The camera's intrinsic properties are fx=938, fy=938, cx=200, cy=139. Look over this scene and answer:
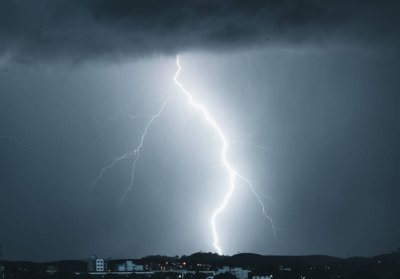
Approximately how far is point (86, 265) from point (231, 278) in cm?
2311

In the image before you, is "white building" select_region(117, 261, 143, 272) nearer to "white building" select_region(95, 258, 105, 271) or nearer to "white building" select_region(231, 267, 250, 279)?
"white building" select_region(95, 258, 105, 271)

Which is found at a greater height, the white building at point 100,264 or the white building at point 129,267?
the white building at point 100,264

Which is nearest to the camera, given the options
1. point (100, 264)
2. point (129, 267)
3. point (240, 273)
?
point (240, 273)

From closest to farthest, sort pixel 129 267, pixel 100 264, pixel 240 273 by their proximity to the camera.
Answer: pixel 240 273
pixel 129 267
pixel 100 264

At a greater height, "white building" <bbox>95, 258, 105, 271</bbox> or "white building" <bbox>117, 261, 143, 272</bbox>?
"white building" <bbox>95, 258, 105, 271</bbox>

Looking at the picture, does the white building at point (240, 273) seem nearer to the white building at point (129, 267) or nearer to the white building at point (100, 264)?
the white building at point (129, 267)

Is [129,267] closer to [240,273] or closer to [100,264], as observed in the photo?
[100,264]

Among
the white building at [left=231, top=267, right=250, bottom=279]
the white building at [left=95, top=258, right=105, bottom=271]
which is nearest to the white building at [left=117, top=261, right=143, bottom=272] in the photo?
the white building at [left=95, top=258, right=105, bottom=271]

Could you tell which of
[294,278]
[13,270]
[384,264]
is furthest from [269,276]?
[13,270]

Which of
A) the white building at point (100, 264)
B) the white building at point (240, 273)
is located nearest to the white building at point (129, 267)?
the white building at point (100, 264)

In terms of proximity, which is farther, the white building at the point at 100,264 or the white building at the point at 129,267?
the white building at the point at 100,264

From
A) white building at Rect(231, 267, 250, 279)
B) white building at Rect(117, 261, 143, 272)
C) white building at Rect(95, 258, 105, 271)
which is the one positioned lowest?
white building at Rect(231, 267, 250, 279)

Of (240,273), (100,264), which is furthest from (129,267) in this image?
(240,273)

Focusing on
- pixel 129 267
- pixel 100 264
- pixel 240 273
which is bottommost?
pixel 240 273
